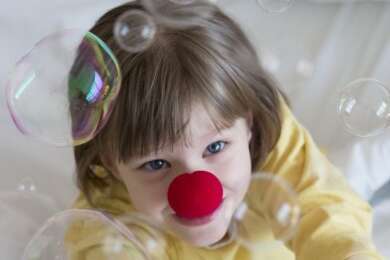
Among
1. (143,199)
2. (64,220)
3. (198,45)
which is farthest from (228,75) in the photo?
(64,220)

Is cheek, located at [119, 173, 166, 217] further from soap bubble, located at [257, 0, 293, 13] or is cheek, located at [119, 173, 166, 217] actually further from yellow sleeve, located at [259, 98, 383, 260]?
soap bubble, located at [257, 0, 293, 13]

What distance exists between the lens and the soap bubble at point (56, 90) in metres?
0.92

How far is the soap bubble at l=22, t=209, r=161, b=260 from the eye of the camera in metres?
0.97

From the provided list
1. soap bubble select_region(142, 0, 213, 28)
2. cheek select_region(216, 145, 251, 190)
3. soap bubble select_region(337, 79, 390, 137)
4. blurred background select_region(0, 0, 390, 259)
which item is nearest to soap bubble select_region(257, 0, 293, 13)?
blurred background select_region(0, 0, 390, 259)

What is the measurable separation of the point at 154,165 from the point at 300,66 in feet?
1.61

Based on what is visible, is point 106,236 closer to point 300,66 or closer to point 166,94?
point 166,94

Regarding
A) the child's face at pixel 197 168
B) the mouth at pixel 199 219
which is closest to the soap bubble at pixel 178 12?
the child's face at pixel 197 168

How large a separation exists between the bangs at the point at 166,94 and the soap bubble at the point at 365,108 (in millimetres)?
325

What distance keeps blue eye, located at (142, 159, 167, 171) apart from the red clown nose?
0.06m

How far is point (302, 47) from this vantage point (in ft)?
4.32

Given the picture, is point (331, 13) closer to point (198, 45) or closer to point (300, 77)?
point (300, 77)

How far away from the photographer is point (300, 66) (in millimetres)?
1281

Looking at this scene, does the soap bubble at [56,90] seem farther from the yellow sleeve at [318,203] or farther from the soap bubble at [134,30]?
the yellow sleeve at [318,203]

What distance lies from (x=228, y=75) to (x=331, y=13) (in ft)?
1.81
